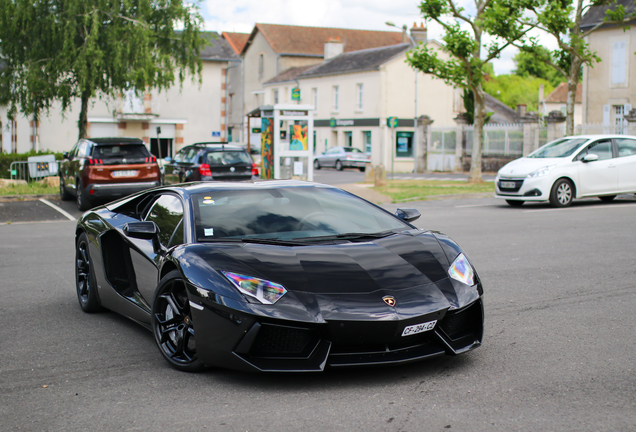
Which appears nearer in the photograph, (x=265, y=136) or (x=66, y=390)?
(x=66, y=390)

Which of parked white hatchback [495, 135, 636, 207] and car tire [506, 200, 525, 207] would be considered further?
car tire [506, 200, 525, 207]

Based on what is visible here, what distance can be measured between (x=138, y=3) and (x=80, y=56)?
3.05 metres

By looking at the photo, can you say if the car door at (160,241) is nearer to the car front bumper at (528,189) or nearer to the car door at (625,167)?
the car front bumper at (528,189)

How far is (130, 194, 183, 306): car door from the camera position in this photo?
203 inches

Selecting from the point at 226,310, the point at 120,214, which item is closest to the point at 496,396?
the point at 226,310

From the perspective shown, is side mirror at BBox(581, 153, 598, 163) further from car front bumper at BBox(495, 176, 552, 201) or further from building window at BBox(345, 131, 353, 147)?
building window at BBox(345, 131, 353, 147)

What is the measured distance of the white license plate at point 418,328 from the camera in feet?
13.8

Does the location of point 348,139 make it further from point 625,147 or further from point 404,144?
point 625,147

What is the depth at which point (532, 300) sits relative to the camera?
6.71 meters

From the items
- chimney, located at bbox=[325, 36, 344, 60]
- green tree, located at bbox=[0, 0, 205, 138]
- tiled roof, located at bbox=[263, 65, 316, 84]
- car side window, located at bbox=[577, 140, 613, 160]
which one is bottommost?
car side window, located at bbox=[577, 140, 613, 160]

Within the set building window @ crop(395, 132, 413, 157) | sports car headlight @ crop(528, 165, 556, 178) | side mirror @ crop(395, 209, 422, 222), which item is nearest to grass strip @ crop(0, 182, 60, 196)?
sports car headlight @ crop(528, 165, 556, 178)

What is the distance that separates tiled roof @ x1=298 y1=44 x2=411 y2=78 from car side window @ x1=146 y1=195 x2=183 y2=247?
1794 inches

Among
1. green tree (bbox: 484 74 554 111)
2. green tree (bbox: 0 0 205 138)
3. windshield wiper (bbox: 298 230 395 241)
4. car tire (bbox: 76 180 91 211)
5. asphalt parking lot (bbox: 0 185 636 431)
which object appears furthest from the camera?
green tree (bbox: 484 74 554 111)

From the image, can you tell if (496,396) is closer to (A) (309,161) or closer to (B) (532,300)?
(B) (532,300)
